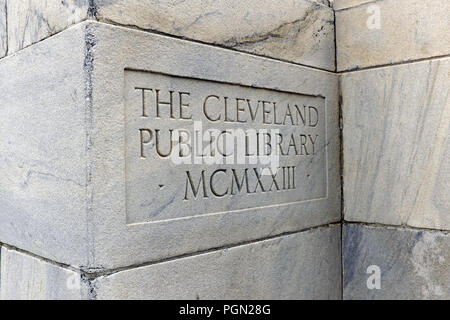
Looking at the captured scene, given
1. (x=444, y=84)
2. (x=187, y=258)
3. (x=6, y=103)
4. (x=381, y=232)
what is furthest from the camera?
(x=381, y=232)

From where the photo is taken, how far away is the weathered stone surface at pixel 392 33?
2289 mm

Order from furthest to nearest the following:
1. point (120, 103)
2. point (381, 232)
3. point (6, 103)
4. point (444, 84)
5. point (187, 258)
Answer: point (381, 232)
point (444, 84)
point (6, 103)
point (187, 258)
point (120, 103)

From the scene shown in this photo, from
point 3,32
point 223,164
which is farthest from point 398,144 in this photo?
point 3,32

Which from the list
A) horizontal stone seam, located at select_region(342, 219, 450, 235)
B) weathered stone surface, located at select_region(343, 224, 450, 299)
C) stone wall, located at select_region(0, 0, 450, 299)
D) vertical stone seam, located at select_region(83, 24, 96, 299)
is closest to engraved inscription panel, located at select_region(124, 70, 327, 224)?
stone wall, located at select_region(0, 0, 450, 299)

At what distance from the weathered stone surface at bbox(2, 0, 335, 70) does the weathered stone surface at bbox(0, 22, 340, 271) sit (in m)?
0.05

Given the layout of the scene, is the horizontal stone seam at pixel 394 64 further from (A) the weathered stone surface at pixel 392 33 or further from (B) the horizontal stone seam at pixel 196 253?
(B) the horizontal stone seam at pixel 196 253

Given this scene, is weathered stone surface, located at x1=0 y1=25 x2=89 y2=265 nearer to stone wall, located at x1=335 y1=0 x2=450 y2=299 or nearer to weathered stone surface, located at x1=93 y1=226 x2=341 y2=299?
weathered stone surface, located at x1=93 y1=226 x2=341 y2=299

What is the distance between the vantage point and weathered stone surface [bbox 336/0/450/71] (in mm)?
2289

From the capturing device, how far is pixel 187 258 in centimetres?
187

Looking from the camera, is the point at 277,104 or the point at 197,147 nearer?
the point at 197,147

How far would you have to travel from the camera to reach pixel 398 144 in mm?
2422
